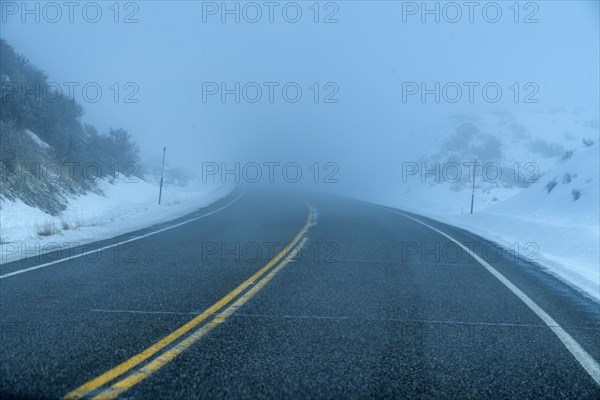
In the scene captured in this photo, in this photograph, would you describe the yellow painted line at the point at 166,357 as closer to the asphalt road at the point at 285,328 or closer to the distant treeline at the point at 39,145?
the asphalt road at the point at 285,328

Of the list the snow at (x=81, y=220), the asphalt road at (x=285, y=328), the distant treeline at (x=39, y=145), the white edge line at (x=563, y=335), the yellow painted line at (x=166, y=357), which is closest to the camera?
the yellow painted line at (x=166, y=357)

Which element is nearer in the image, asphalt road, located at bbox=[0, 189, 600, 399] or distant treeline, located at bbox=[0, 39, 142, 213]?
asphalt road, located at bbox=[0, 189, 600, 399]

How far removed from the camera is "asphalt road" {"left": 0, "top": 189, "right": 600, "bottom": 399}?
11.8 ft

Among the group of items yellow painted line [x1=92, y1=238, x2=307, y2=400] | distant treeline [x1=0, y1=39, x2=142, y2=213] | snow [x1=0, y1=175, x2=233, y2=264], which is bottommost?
yellow painted line [x1=92, y1=238, x2=307, y2=400]

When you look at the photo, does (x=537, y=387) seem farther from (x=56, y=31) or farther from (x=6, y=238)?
(x=56, y=31)

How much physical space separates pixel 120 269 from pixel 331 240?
240 inches

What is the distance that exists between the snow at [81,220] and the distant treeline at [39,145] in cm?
58

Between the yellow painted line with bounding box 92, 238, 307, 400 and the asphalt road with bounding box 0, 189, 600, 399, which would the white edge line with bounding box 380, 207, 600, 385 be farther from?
the yellow painted line with bounding box 92, 238, 307, 400

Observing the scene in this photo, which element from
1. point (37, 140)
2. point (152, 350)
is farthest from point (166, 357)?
point (37, 140)

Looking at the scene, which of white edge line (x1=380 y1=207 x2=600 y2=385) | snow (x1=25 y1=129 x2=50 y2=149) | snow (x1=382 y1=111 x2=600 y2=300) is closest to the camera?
white edge line (x1=380 y1=207 x2=600 y2=385)

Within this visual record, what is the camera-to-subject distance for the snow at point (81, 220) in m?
10.3

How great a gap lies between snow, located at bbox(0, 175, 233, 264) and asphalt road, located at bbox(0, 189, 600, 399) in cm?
125


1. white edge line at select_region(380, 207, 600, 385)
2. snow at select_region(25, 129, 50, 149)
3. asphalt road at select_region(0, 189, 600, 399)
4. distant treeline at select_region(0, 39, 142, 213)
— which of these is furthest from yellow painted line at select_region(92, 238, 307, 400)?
snow at select_region(25, 129, 50, 149)

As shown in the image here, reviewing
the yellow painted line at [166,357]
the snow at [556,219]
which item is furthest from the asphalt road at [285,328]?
the snow at [556,219]
